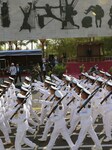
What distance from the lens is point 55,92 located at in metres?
10.1

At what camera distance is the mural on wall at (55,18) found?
31266 mm

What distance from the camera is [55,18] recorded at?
103 feet

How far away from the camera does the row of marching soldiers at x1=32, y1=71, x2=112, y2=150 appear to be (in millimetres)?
9602

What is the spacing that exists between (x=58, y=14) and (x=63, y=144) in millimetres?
21362

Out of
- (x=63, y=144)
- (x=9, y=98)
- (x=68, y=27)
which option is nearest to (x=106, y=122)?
(x=63, y=144)

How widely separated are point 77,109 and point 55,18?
838 inches

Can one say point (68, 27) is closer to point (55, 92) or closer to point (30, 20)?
point (30, 20)

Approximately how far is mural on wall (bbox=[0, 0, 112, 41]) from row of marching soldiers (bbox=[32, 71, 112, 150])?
55.5ft

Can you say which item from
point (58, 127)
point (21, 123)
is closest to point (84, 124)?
point (58, 127)

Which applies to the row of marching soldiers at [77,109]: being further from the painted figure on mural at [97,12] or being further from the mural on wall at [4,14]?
the mural on wall at [4,14]

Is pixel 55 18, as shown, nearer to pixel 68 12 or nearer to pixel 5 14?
pixel 68 12

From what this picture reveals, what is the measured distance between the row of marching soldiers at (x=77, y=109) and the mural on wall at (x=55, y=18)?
→ 1691 centimetres

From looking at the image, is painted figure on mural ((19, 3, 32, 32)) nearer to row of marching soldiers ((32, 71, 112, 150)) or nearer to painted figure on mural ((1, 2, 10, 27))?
painted figure on mural ((1, 2, 10, 27))

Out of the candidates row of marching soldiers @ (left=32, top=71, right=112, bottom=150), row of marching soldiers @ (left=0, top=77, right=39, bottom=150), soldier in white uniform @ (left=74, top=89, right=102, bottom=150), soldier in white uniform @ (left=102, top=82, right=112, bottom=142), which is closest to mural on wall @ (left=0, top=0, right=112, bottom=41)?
row of marching soldiers @ (left=32, top=71, right=112, bottom=150)
